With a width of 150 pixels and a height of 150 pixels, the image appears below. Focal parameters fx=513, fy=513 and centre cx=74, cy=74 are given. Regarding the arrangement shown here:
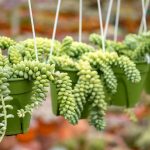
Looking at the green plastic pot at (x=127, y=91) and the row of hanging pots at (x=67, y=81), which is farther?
the green plastic pot at (x=127, y=91)

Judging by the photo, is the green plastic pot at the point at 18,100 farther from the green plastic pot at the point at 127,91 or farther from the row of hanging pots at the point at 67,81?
the green plastic pot at the point at 127,91

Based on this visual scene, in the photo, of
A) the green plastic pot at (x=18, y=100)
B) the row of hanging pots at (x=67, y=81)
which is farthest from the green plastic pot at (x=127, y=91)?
the green plastic pot at (x=18, y=100)

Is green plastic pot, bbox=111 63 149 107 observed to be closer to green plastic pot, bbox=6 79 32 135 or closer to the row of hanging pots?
the row of hanging pots

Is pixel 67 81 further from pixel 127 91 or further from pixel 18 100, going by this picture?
pixel 127 91

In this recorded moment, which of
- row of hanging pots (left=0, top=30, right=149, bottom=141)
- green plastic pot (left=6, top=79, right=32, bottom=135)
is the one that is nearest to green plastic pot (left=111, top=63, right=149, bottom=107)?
row of hanging pots (left=0, top=30, right=149, bottom=141)

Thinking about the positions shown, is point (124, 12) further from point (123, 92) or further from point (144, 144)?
point (123, 92)

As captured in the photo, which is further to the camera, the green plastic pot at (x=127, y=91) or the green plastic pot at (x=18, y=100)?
the green plastic pot at (x=127, y=91)

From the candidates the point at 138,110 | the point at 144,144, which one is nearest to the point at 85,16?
the point at 138,110

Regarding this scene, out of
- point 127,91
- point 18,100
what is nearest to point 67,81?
point 18,100
